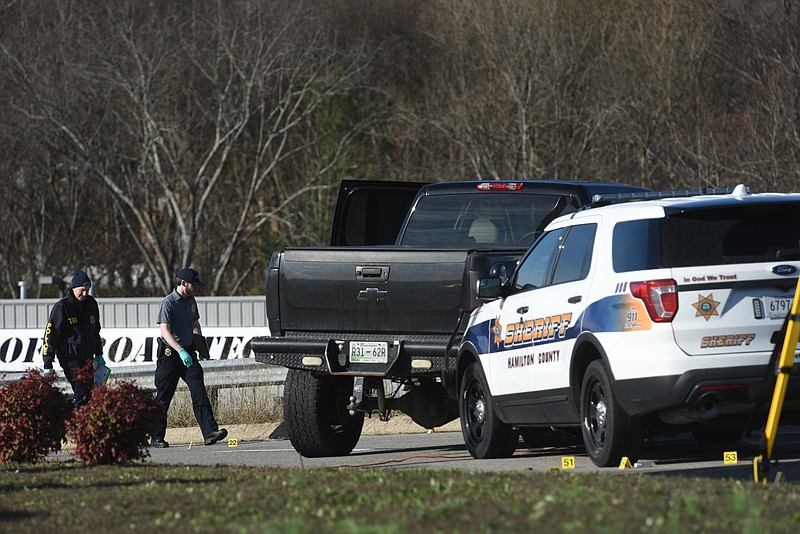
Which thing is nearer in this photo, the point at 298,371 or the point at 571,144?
the point at 298,371

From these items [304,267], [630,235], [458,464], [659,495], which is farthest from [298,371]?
[659,495]

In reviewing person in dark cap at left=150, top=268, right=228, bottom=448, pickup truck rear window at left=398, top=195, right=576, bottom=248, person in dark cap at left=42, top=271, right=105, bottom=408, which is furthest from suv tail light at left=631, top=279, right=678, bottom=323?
person in dark cap at left=42, top=271, right=105, bottom=408

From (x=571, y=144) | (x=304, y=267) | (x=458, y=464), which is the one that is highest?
(x=571, y=144)

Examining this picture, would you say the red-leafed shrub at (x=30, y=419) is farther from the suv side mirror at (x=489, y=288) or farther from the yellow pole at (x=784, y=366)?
the yellow pole at (x=784, y=366)

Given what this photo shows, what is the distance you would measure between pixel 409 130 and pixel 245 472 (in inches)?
1353

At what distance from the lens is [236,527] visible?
6.66 m

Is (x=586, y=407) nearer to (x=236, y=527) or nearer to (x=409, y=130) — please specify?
(x=236, y=527)

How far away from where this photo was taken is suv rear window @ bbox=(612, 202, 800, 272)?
365 inches

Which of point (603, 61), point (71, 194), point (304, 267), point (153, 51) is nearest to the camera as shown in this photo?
point (304, 267)

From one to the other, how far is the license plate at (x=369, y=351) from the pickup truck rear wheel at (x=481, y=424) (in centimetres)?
69

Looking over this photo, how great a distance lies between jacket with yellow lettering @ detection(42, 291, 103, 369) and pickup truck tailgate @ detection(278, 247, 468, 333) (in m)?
3.87

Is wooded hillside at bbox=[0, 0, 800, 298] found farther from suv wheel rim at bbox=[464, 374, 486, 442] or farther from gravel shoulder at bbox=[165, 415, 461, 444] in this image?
suv wheel rim at bbox=[464, 374, 486, 442]

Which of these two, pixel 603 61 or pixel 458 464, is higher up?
pixel 603 61

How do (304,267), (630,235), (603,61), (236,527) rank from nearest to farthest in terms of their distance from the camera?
(236,527), (630,235), (304,267), (603,61)
